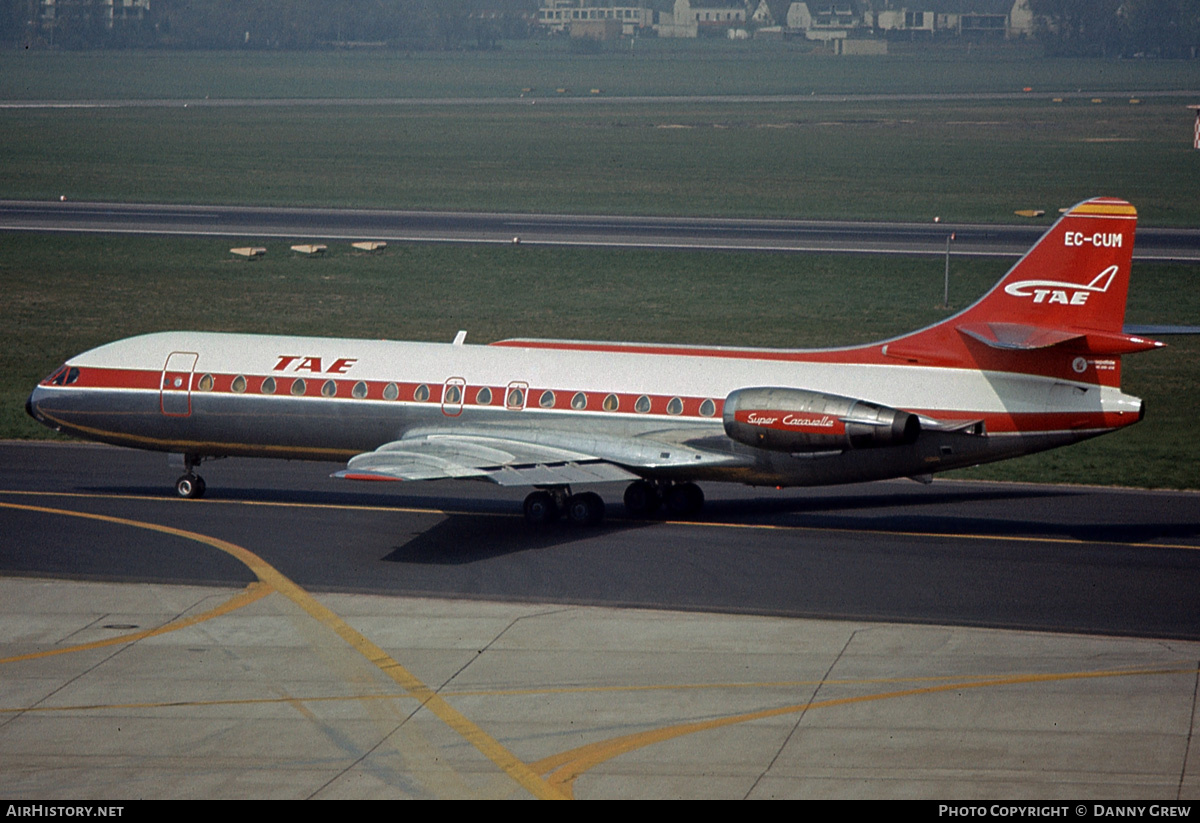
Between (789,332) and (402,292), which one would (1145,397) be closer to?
(789,332)

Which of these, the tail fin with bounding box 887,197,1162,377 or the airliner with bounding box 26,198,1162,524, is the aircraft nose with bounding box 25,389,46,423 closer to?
the airliner with bounding box 26,198,1162,524

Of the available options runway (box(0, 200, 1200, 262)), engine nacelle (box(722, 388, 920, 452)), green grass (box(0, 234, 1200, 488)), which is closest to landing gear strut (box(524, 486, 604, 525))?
engine nacelle (box(722, 388, 920, 452))

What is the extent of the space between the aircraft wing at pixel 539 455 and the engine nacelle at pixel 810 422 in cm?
115

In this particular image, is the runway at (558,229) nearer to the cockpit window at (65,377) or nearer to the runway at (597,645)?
the runway at (597,645)

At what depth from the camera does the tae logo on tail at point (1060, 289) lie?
28281 mm

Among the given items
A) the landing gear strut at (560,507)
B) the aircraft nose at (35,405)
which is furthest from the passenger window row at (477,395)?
the aircraft nose at (35,405)

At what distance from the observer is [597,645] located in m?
Result: 23.6

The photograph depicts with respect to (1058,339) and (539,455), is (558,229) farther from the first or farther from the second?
(1058,339)

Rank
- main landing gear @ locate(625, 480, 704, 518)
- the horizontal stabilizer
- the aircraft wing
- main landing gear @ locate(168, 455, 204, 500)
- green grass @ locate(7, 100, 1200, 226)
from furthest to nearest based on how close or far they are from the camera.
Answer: green grass @ locate(7, 100, 1200, 226), main landing gear @ locate(168, 455, 204, 500), main landing gear @ locate(625, 480, 704, 518), the aircraft wing, the horizontal stabilizer

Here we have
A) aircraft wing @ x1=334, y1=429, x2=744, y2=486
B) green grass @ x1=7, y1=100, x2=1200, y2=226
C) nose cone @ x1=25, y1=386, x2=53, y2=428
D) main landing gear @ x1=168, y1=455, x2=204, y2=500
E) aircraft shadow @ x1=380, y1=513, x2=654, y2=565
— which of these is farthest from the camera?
green grass @ x1=7, y1=100, x2=1200, y2=226

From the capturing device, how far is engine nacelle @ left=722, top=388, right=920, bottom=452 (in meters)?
28.4

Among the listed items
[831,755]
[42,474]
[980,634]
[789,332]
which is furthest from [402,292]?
[831,755]
